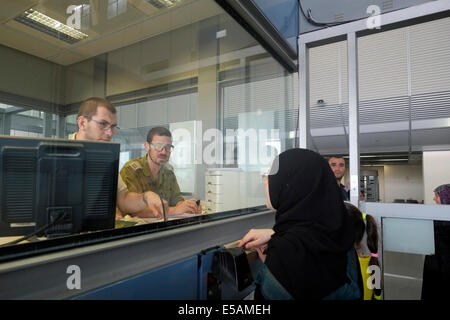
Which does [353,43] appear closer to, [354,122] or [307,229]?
[354,122]

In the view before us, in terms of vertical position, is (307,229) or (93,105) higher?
(93,105)

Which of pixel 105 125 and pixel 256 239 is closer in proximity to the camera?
pixel 256 239

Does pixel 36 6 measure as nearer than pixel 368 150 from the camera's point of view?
Yes

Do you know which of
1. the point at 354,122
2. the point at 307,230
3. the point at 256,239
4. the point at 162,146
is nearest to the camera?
the point at 307,230

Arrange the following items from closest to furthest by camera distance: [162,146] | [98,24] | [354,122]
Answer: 1. [98,24]
2. [162,146]
3. [354,122]

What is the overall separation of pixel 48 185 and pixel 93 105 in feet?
2.72

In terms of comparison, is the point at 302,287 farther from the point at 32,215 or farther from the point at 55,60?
the point at 55,60


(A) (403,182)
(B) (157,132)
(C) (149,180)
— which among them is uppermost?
(B) (157,132)

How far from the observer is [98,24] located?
197 centimetres

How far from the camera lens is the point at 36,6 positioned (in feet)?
5.13

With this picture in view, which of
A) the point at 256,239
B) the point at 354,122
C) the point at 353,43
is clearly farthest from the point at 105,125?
the point at 353,43

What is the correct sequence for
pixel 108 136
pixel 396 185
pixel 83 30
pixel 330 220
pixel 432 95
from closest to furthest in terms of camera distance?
pixel 330 220 → pixel 108 136 → pixel 83 30 → pixel 432 95 → pixel 396 185
